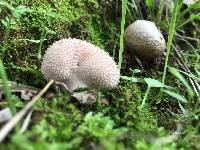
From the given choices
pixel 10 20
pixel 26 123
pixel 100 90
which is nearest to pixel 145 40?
pixel 100 90

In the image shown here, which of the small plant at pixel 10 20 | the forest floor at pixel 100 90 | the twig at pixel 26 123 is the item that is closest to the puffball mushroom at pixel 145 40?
the forest floor at pixel 100 90

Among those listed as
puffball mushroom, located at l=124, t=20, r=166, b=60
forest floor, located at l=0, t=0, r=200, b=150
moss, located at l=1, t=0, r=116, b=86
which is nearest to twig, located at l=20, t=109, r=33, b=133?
forest floor, located at l=0, t=0, r=200, b=150

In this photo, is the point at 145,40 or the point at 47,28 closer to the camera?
the point at 47,28

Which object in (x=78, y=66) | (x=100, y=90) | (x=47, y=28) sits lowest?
(x=100, y=90)

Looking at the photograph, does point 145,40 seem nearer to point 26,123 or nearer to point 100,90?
point 100,90

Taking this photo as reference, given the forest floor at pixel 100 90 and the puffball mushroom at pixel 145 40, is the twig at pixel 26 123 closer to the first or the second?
the forest floor at pixel 100 90

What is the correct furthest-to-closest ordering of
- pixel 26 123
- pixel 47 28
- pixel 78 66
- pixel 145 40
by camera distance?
pixel 145 40, pixel 47 28, pixel 78 66, pixel 26 123
